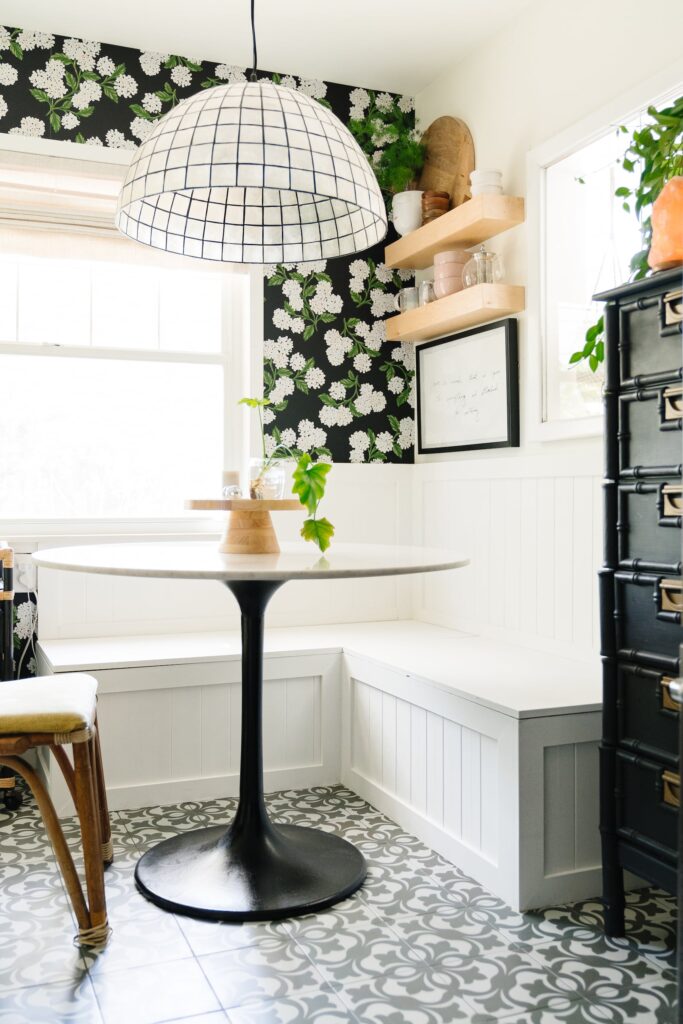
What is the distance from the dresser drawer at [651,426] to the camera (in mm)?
1872

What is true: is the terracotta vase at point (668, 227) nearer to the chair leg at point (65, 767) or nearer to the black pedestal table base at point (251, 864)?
the black pedestal table base at point (251, 864)

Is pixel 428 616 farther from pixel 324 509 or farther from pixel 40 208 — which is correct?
pixel 40 208

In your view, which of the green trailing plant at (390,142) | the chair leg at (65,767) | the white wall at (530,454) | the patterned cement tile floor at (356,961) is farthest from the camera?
the green trailing plant at (390,142)

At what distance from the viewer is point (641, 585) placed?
197 cm

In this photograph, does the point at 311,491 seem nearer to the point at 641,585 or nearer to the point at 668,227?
the point at 641,585

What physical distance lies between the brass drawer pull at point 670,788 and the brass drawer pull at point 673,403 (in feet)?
2.39

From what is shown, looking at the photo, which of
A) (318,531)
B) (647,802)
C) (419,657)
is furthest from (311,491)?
(647,802)

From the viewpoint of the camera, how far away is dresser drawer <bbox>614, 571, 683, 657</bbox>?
1884 millimetres

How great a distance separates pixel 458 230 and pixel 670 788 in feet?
7.08

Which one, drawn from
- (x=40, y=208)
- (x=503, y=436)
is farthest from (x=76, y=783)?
(x=40, y=208)

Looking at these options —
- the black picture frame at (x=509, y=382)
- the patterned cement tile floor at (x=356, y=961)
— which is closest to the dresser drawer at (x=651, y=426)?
the patterned cement tile floor at (x=356, y=961)

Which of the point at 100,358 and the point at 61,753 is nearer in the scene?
the point at 61,753

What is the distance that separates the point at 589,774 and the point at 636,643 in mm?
467

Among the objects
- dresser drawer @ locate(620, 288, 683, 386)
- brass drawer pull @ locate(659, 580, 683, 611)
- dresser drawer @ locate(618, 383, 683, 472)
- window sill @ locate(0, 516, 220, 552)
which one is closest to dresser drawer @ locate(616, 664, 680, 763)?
brass drawer pull @ locate(659, 580, 683, 611)
